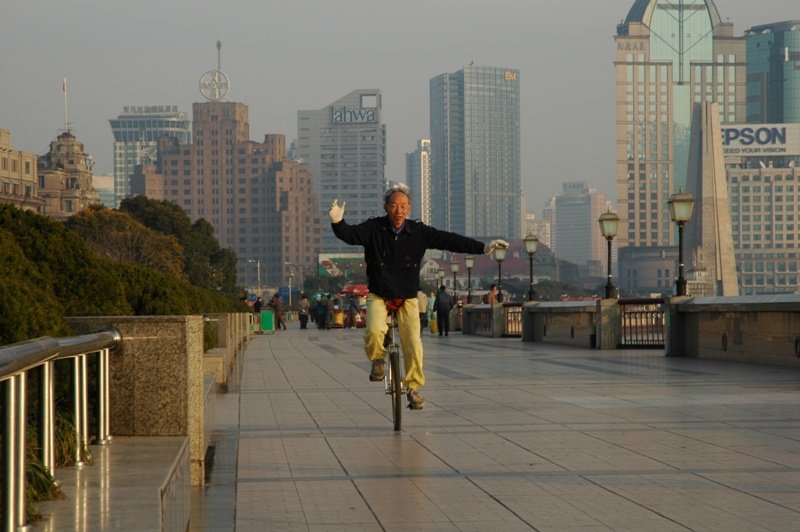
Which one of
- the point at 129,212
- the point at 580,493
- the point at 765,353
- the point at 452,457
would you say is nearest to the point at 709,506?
the point at 580,493

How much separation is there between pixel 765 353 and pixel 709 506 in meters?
15.5

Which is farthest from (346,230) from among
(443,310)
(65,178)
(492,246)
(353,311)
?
(65,178)

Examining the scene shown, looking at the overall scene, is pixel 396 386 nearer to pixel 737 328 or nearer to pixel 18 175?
pixel 737 328

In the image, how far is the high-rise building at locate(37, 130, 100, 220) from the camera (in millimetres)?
162375

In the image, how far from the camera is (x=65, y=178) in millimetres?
167625

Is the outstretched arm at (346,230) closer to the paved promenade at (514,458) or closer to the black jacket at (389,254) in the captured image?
the black jacket at (389,254)

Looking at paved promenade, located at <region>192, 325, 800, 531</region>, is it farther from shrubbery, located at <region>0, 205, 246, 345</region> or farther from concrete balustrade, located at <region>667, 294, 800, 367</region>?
concrete balustrade, located at <region>667, 294, 800, 367</region>

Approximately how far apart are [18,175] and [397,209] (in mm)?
143764

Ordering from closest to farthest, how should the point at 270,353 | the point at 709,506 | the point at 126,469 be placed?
the point at 126,469
the point at 709,506
the point at 270,353

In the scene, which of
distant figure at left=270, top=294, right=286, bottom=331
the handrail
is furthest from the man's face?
distant figure at left=270, top=294, right=286, bottom=331

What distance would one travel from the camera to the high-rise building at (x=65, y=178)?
162m

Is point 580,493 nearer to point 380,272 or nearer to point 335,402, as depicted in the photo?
point 380,272

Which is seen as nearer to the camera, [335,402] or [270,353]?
[335,402]

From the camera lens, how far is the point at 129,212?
329 feet
